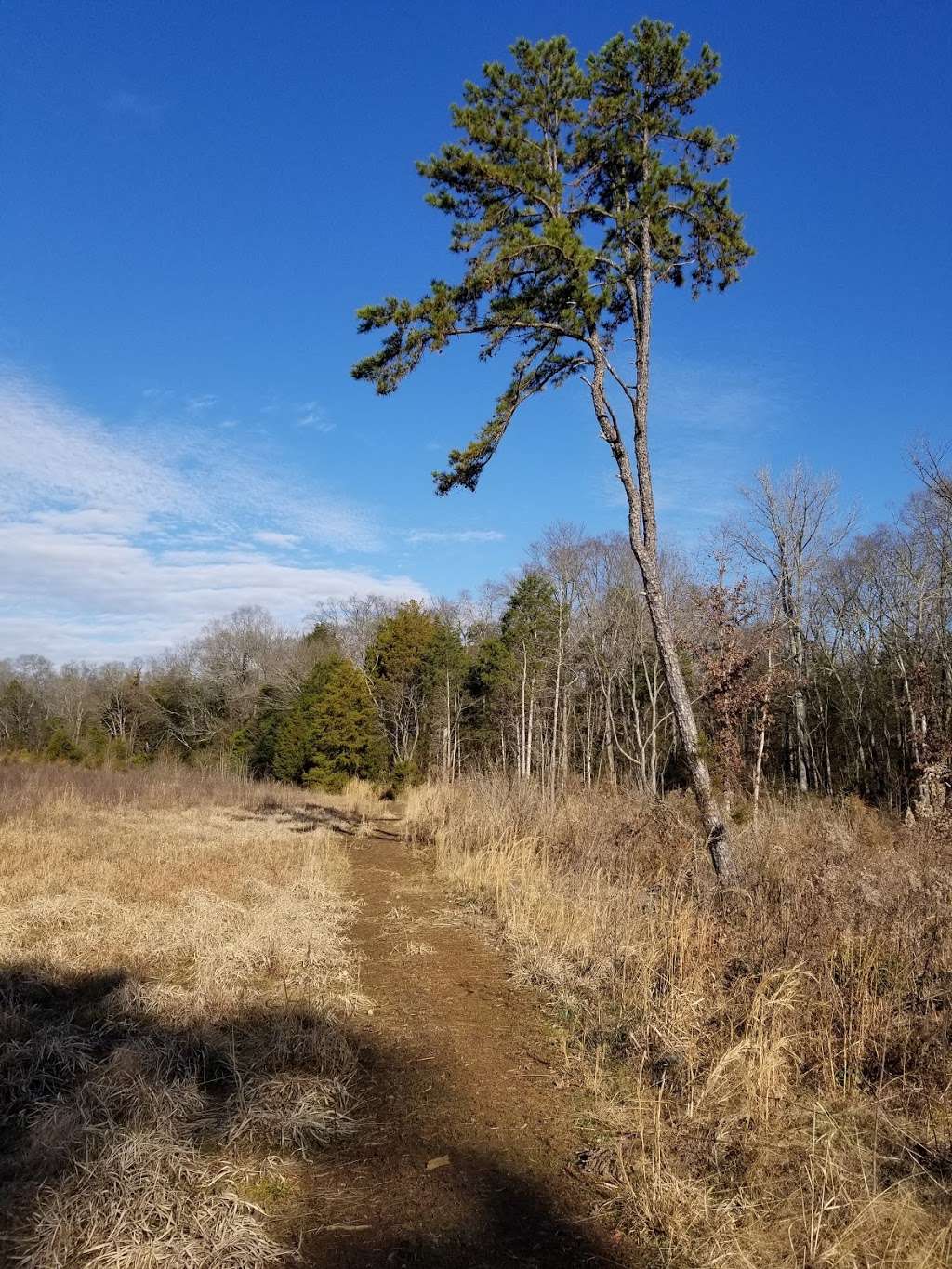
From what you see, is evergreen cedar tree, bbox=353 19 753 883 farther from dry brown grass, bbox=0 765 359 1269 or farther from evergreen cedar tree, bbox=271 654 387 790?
evergreen cedar tree, bbox=271 654 387 790

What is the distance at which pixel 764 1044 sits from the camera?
11.6 feet

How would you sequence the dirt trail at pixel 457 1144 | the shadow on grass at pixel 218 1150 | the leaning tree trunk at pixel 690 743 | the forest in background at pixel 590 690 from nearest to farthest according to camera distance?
the shadow on grass at pixel 218 1150
the dirt trail at pixel 457 1144
the leaning tree trunk at pixel 690 743
the forest in background at pixel 590 690

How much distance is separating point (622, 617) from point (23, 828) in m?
24.6

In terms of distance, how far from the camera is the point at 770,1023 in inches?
159

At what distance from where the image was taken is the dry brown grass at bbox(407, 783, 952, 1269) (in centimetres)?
262

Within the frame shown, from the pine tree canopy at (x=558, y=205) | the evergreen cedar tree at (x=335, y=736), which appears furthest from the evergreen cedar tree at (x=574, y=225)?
the evergreen cedar tree at (x=335, y=736)

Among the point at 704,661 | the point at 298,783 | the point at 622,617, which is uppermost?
the point at 622,617

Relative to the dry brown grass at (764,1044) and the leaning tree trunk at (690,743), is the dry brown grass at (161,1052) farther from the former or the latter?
the leaning tree trunk at (690,743)

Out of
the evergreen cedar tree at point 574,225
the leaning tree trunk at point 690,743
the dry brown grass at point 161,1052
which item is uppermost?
the evergreen cedar tree at point 574,225

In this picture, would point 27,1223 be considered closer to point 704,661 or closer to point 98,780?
point 704,661

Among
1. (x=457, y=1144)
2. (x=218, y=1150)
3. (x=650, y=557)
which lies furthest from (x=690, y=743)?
(x=218, y=1150)

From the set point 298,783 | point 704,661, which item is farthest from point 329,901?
point 298,783

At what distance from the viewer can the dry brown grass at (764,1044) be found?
2.62 m

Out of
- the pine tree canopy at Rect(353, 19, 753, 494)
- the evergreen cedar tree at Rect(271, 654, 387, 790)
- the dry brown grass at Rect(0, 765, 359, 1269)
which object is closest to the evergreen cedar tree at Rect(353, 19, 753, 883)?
the pine tree canopy at Rect(353, 19, 753, 494)
